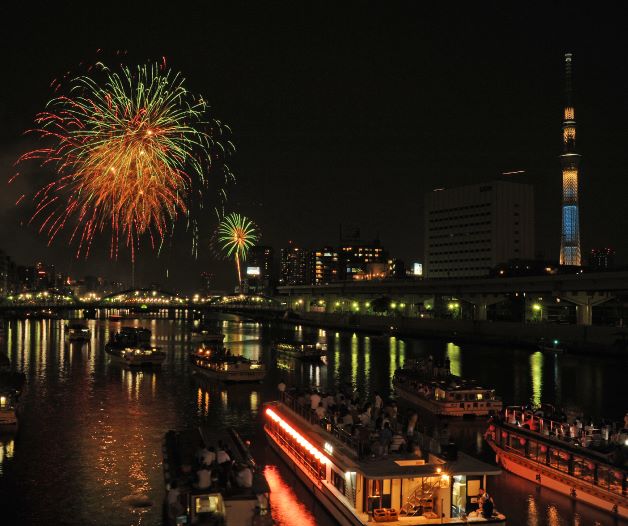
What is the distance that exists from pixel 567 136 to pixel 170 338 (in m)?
99.3

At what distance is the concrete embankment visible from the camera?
7462 centimetres

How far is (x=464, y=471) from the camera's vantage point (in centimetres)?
1847

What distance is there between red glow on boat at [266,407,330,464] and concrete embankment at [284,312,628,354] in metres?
50.0

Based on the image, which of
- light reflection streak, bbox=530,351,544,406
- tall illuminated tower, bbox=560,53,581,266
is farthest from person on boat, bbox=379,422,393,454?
tall illuminated tower, bbox=560,53,581,266

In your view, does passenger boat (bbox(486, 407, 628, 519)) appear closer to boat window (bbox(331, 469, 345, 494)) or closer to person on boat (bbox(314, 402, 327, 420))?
person on boat (bbox(314, 402, 327, 420))

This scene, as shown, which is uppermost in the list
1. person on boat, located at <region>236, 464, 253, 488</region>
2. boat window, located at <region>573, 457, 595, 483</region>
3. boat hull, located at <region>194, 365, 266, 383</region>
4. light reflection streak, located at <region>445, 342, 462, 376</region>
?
person on boat, located at <region>236, 464, 253, 488</region>

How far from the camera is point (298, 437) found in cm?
2612

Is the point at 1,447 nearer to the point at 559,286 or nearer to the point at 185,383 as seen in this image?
the point at 185,383

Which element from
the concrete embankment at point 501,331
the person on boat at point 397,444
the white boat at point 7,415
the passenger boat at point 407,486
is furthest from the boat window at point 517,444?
the concrete embankment at point 501,331

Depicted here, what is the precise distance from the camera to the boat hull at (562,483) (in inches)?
869

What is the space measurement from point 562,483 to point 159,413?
79.6ft

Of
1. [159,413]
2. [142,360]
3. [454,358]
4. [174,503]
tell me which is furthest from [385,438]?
[454,358]

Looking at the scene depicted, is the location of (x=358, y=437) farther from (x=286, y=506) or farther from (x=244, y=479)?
(x=286, y=506)

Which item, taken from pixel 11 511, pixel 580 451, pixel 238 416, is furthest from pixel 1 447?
pixel 580 451
